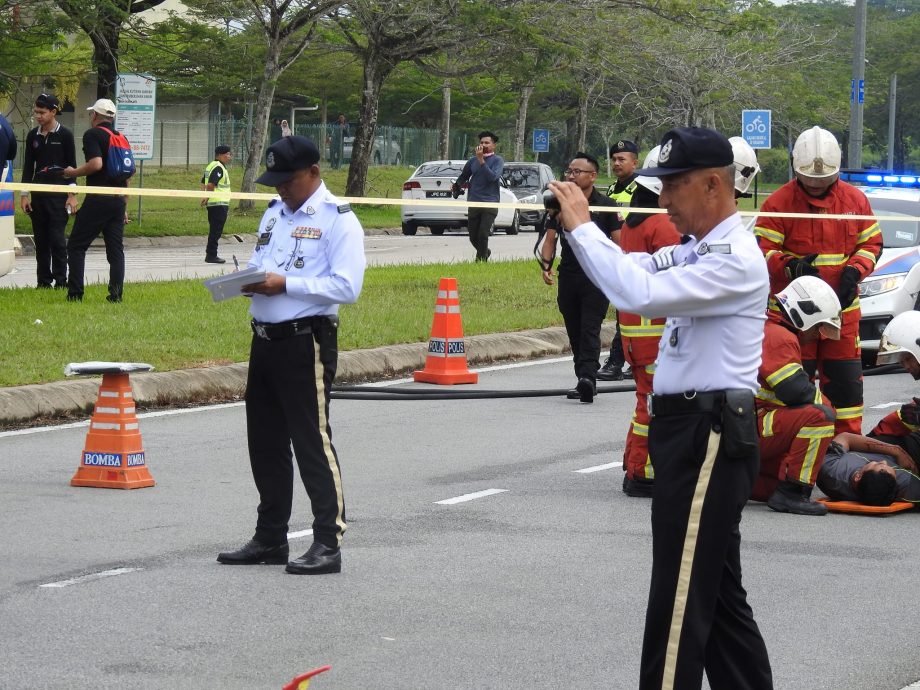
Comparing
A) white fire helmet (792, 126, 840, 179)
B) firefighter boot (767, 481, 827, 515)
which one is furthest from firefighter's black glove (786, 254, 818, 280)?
firefighter boot (767, 481, 827, 515)

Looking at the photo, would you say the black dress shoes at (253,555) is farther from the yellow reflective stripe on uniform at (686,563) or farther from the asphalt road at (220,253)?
the asphalt road at (220,253)

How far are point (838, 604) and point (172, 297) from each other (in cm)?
1054

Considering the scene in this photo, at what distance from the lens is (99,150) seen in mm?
15023

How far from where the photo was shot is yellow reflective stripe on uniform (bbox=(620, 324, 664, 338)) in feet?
27.7

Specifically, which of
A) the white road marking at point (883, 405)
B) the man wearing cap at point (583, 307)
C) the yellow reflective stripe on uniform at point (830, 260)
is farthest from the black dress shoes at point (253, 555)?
the white road marking at point (883, 405)

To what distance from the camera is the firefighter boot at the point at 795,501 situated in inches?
324

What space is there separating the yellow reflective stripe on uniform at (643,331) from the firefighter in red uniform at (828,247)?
3.55 feet

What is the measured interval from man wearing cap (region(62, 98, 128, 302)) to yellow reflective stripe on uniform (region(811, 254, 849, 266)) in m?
7.35

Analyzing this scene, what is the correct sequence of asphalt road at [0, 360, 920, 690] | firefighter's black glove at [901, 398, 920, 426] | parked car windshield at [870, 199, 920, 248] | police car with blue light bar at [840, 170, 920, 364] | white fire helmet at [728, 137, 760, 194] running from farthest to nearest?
parked car windshield at [870, 199, 920, 248] → police car with blue light bar at [840, 170, 920, 364] → firefighter's black glove at [901, 398, 920, 426] → white fire helmet at [728, 137, 760, 194] → asphalt road at [0, 360, 920, 690]

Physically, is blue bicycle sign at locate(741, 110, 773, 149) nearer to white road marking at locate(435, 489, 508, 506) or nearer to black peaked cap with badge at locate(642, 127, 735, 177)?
white road marking at locate(435, 489, 508, 506)

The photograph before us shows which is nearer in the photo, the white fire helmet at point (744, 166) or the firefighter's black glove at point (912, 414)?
the white fire helmet at point (744, 166)

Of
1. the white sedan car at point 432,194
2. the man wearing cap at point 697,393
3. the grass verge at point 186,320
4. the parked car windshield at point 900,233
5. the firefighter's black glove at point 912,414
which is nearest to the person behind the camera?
the man wearing cap at point 697,393

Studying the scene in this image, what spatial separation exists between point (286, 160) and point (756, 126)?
27213 millimetres

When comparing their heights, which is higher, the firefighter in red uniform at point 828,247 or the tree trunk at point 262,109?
the tree trunk at point 262,109
